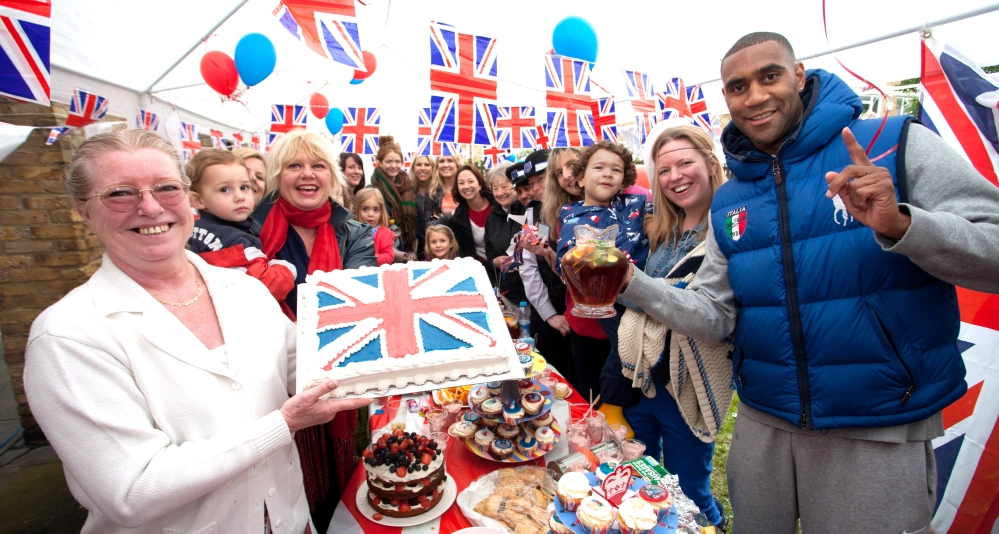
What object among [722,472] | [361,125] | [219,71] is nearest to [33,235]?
[219,71]

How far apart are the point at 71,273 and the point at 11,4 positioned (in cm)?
281

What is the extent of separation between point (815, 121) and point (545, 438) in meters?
1.74

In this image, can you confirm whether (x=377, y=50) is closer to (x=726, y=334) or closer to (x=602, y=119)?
(x=602, y=119)

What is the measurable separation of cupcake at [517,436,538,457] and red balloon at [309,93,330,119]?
9.62 metres

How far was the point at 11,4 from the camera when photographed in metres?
2.03

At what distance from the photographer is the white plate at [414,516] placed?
70.9 inches

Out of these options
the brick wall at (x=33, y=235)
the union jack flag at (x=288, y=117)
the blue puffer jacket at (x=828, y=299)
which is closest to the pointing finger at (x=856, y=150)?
the blue puffer jacket at (x=828, y=299)

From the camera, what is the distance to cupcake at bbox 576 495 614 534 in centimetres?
139

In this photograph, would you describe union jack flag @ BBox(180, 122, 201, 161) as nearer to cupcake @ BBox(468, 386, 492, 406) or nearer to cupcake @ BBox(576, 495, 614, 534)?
cupcake @ BBox(468, 386, 492, 406)

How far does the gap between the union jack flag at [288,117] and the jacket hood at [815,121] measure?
9666mm

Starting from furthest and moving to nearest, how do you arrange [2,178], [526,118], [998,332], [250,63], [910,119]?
[526,118]
[250,63]
[2,178]
[998,332]
[910,119]

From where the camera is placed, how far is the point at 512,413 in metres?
2.17

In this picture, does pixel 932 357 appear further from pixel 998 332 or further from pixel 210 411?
pixel 210 411

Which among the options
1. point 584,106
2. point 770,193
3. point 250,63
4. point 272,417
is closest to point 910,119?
point 770,193
